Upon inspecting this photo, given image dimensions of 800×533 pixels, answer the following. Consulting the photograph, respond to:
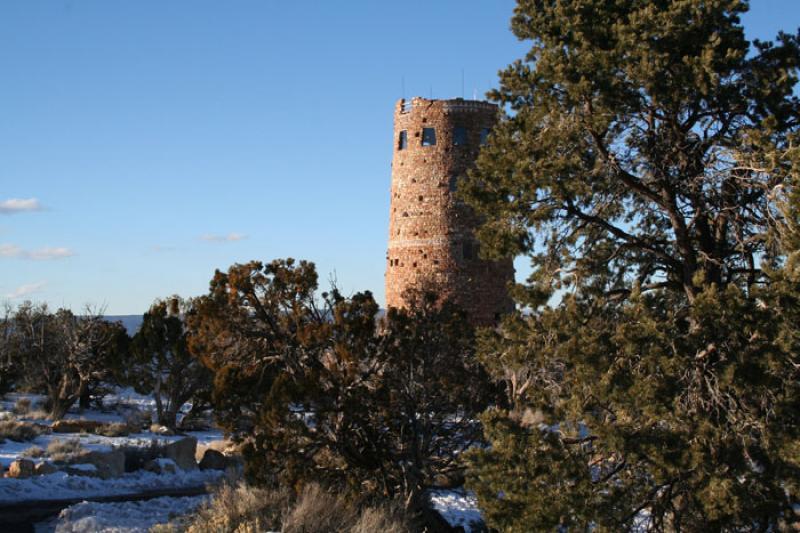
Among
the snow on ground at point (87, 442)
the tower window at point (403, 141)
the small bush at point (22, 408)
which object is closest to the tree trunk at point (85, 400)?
the small bush at point (22, 408)

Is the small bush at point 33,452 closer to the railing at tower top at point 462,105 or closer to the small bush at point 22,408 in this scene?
the small bush at point 22,408

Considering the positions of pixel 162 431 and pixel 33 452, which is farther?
pixel 162 431

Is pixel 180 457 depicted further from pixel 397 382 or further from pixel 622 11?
pixel 622 11

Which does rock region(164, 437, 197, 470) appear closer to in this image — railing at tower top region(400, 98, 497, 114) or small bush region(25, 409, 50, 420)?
small bush region(25, 409, 50, 420)

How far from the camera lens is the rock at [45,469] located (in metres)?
19.8

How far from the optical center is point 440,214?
28953mm

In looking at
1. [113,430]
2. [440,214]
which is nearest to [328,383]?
[113,430]

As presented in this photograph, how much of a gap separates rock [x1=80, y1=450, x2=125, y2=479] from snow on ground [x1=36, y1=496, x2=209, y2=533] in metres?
3.85

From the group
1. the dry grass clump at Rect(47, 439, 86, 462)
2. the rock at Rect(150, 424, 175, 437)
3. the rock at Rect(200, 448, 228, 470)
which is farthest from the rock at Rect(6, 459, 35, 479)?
the rock at Rect(150, 424, 175, 437)

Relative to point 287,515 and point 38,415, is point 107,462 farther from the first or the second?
point 287,515

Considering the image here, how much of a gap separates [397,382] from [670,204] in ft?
20.1

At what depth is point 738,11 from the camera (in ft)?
35.8

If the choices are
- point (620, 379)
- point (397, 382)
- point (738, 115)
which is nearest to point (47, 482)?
point (397, 382)

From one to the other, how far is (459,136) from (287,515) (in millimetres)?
18519
